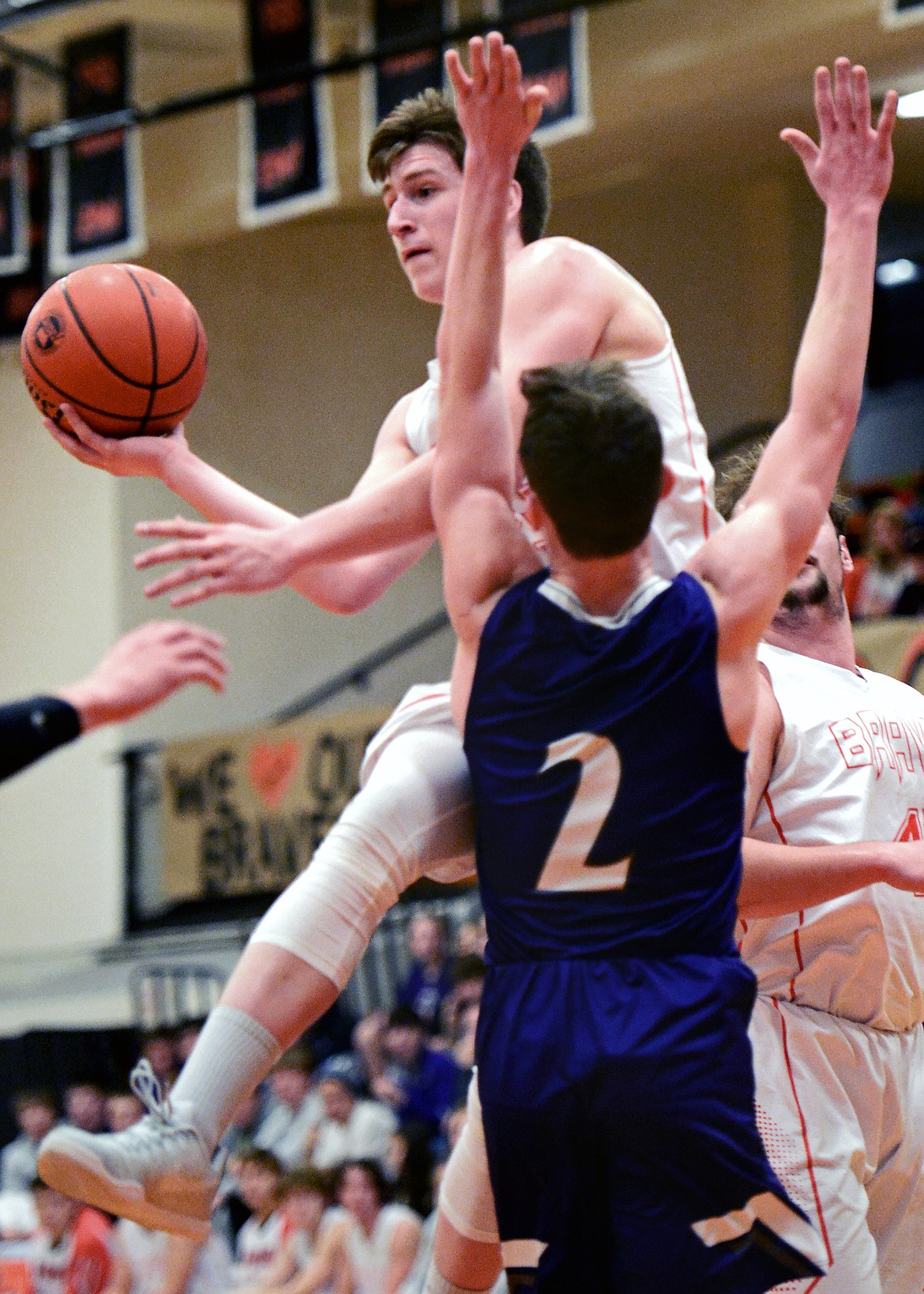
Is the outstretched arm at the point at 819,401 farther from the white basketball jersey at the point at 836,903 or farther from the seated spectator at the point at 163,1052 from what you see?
the seated spectator at the point at 163,1052

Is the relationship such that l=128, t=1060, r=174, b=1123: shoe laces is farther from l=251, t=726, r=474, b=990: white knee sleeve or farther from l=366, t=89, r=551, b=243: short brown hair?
l=366, t=89, r=551, b=243: short brown hair

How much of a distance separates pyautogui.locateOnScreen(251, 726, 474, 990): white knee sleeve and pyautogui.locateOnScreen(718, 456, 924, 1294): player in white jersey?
2.07 ft

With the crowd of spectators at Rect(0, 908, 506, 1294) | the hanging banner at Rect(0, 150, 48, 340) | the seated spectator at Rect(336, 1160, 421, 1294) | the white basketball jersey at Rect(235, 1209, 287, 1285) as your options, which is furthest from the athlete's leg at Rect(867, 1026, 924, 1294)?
the hanging banner at Rect(0, 150, 48, 340)

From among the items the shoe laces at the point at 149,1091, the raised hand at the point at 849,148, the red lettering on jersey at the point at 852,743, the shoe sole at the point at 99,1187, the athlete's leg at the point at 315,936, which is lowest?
the shoe sole at the point at 99,1187

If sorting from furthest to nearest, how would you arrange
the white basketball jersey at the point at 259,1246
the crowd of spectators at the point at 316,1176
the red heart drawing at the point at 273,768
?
the red heart drawing at the point at 273,768 < the white basketball jersey at the point at 259,1246 < the crowd of spectators at the point at 316,1176

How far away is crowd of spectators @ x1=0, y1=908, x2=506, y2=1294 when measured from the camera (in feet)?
22.8

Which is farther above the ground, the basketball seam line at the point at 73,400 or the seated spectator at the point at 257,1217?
the basketball seam line at the point at 73,400

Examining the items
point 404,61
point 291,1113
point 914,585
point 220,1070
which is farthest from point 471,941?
point 220,1070

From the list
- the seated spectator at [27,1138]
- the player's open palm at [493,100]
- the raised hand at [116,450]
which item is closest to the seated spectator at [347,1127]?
the seated spectator at [27,1138]

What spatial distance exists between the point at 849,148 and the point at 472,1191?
181 centimetres

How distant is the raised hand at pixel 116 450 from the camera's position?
3.04 meters

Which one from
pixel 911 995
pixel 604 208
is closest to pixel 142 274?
pixel 911 995

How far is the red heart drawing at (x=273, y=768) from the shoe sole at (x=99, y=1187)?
8.30 meters

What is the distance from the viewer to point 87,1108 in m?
9.05
